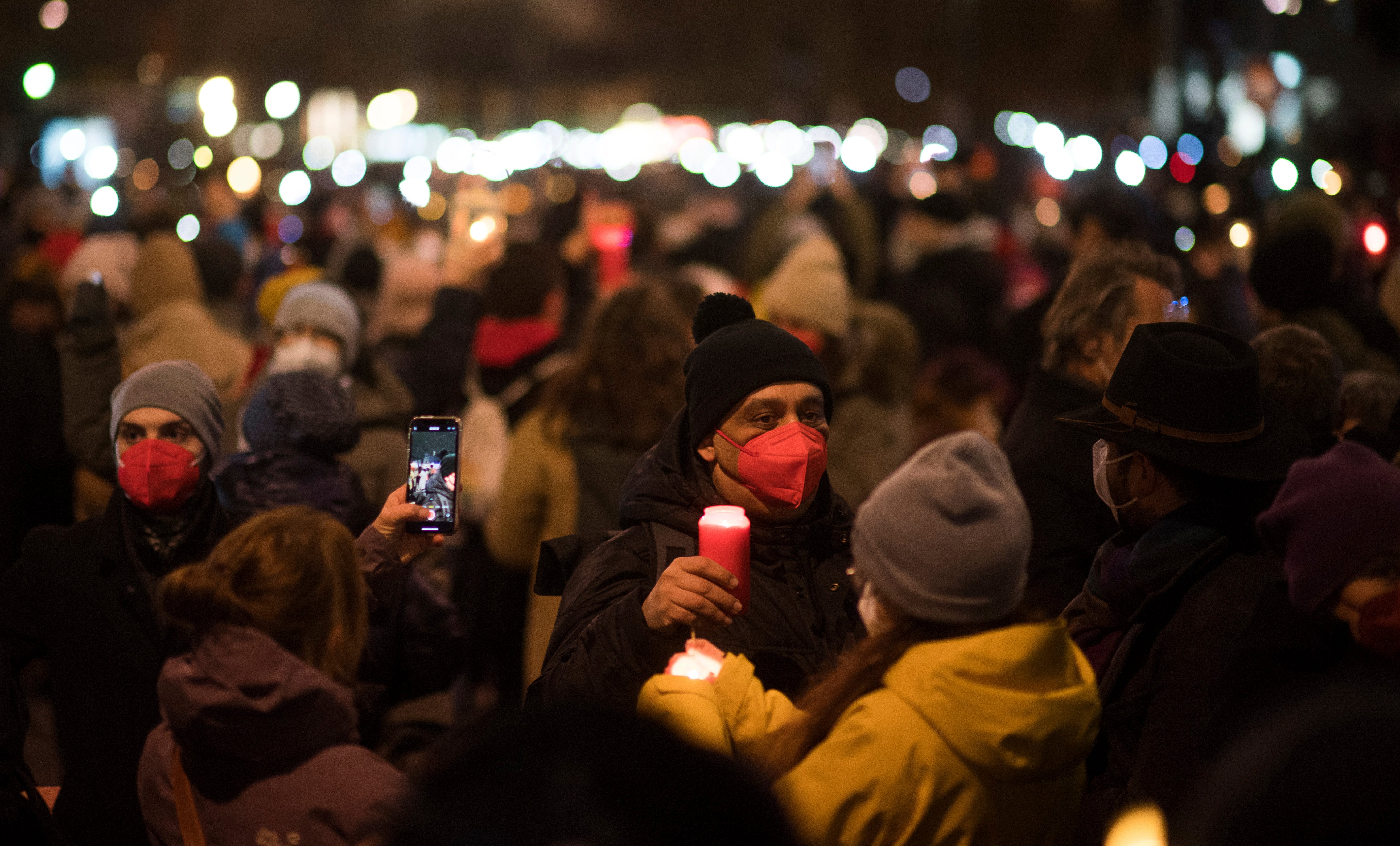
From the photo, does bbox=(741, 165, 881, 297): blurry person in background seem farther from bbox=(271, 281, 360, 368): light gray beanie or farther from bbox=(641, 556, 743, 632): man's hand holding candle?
bbox=(641, 556, 743, 632): man's hand holding candle

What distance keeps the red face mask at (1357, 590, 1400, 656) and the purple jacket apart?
71.6 inches

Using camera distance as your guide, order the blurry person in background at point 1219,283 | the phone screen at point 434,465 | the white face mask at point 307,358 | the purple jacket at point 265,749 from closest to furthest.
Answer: the purple jacket at point 265,749, the phone screen at point 434,465, the white face mask at point 307,358, the blurry person in background at point 1219,283

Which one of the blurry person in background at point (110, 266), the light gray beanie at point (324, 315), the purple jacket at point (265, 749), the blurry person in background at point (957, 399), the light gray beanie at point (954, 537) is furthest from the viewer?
the blurry person in background at point (110, 266)

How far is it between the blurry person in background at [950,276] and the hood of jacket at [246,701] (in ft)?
23.4

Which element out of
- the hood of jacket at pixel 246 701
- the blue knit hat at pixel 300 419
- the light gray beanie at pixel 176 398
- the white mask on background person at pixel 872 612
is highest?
the light gray beanie at pixel 176 398

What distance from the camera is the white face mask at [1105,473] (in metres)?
3.08

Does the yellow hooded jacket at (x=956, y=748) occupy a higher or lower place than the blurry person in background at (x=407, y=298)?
lower

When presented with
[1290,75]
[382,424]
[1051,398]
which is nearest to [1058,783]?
[1051,398]

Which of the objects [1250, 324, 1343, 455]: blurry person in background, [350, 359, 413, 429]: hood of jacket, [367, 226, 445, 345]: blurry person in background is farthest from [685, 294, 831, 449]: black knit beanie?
[367, 226, 445, 345]: blurry person in background

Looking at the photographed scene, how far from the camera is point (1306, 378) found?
13.1ft

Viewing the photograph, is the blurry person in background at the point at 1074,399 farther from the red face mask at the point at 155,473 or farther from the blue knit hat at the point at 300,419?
the red face mask at the point at 155,473

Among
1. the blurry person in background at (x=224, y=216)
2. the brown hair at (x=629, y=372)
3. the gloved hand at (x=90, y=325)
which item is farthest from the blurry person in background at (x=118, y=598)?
the blurry person in background at (x=224, y=216)

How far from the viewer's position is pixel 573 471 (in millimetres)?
5246

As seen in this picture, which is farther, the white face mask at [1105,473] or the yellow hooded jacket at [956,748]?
the white face mask at [1105,473]
